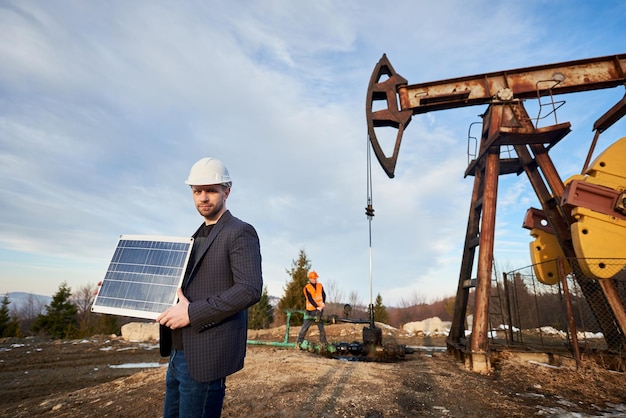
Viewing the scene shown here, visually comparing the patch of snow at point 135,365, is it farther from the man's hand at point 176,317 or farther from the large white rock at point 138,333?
the man's hand at point 176,317

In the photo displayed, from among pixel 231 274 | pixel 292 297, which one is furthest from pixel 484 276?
pixel 292 297

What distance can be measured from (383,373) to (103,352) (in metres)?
10.1

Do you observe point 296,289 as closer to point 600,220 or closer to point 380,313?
point 380,313

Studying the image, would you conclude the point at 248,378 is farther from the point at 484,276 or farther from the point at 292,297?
A: the point at 292,297

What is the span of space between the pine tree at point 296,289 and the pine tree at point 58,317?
17.3 meters

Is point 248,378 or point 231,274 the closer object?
point 231,274

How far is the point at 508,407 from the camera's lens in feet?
12.8

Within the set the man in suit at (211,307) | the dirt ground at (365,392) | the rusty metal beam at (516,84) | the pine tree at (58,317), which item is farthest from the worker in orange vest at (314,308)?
the pine tree at (58,317)

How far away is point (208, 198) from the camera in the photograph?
187cm

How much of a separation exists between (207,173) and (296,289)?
20.7m

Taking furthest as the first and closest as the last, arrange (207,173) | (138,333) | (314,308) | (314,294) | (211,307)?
(138,333) → (314,294) → (314,308) → (207,173) → (211,307)

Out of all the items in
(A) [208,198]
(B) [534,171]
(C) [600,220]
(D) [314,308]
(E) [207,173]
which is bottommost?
(D) [314,308]

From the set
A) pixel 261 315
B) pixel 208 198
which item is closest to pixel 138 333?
pixel 261 315

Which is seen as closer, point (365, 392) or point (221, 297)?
point (221, 297)
